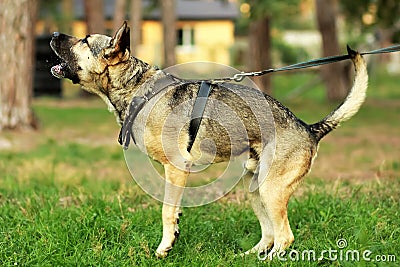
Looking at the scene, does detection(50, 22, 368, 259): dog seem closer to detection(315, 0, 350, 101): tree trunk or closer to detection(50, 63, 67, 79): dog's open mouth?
detection(50, 63, 67, 79): dog's open mouth

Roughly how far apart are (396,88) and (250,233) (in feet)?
89.8

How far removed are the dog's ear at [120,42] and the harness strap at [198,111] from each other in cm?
70

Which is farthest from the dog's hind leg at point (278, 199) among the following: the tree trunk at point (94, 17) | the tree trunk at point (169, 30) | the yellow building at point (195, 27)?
the yellow building at point (195, 27)

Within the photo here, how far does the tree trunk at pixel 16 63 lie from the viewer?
12906 mm

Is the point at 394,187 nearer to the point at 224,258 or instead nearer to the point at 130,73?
the point at 224,258

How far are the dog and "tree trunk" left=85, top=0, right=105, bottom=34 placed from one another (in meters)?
20.1

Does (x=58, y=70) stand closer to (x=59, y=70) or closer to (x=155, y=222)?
(x=59, y=70)

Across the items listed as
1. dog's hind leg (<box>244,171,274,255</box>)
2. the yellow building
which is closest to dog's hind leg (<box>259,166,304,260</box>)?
dog's hind leg (<box>244,171,274,255</box>)

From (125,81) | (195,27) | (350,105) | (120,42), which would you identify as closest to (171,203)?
(125,81)

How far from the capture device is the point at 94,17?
25.0 metres

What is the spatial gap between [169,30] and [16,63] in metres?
9.82

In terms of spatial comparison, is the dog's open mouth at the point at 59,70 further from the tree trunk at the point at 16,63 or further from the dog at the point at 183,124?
the tree trunk at the point at 16,63

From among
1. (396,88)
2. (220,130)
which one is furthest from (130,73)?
(396,88)

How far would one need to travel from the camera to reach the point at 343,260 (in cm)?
489
